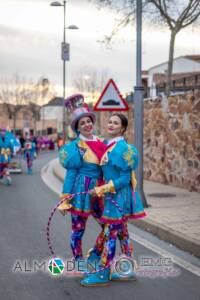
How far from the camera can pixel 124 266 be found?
6.35m

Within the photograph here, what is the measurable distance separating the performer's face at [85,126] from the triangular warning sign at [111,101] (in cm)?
556

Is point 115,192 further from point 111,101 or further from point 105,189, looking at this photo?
point 111,101

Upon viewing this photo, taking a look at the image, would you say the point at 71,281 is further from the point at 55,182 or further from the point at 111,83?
the point at 55,182

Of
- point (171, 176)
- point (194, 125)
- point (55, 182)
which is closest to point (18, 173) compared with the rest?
point (55, 182)

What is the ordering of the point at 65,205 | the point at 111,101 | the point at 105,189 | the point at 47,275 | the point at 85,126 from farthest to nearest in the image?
the point at 111,101, the point at 47,275, the point at 85,126, the point at 65,205, the point at 105,189

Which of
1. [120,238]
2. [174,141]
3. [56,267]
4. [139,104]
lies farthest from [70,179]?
[174,141]

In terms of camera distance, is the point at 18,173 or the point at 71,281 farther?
the point at 18,173

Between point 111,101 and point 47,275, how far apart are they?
602 centimetres

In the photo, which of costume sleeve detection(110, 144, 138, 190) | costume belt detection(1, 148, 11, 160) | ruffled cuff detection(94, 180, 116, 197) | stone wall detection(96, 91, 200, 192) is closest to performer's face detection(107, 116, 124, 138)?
costume sleeve detection(110, 144, 138, 190)

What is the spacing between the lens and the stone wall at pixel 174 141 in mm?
14023

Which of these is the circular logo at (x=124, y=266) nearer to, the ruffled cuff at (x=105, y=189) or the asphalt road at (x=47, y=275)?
the asphalt road at (x=47, y=275)

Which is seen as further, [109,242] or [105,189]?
[109,242]

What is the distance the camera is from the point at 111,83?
11.7m

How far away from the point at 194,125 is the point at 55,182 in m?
6.70
